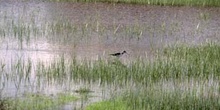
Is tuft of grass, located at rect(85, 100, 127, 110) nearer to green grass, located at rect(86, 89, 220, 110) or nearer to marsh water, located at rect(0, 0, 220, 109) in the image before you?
green grass, located at rect(86, 89, 220, 110)

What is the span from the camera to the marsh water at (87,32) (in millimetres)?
10656

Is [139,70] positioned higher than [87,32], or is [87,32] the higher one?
[87,32]

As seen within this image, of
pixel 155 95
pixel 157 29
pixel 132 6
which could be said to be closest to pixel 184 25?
pixel 157 29

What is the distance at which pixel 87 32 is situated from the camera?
14.4m

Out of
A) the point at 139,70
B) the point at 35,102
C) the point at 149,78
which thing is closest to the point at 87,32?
the point at 139,70

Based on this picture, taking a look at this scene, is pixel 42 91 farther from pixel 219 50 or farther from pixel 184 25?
pixel 184 25

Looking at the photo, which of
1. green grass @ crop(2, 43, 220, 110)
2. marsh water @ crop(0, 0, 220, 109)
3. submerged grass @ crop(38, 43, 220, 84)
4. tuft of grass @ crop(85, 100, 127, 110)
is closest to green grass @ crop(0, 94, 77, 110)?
green grass @ crop(2, 43, 220, 110)

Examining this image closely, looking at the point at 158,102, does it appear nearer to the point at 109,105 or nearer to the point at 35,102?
the point at 109,105

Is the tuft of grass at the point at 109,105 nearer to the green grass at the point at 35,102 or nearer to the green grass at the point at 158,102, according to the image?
the green grass at the point at 158,102

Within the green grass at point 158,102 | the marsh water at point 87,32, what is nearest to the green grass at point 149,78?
the green grass at point 158,102

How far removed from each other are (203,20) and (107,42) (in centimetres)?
685

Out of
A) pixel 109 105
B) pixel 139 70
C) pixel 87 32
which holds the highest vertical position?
pixel 87 32

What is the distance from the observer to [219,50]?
12.4 metres

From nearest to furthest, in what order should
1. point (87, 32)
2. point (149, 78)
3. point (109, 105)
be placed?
point (109, 105)
point (149, 78)
point (87, 32)
